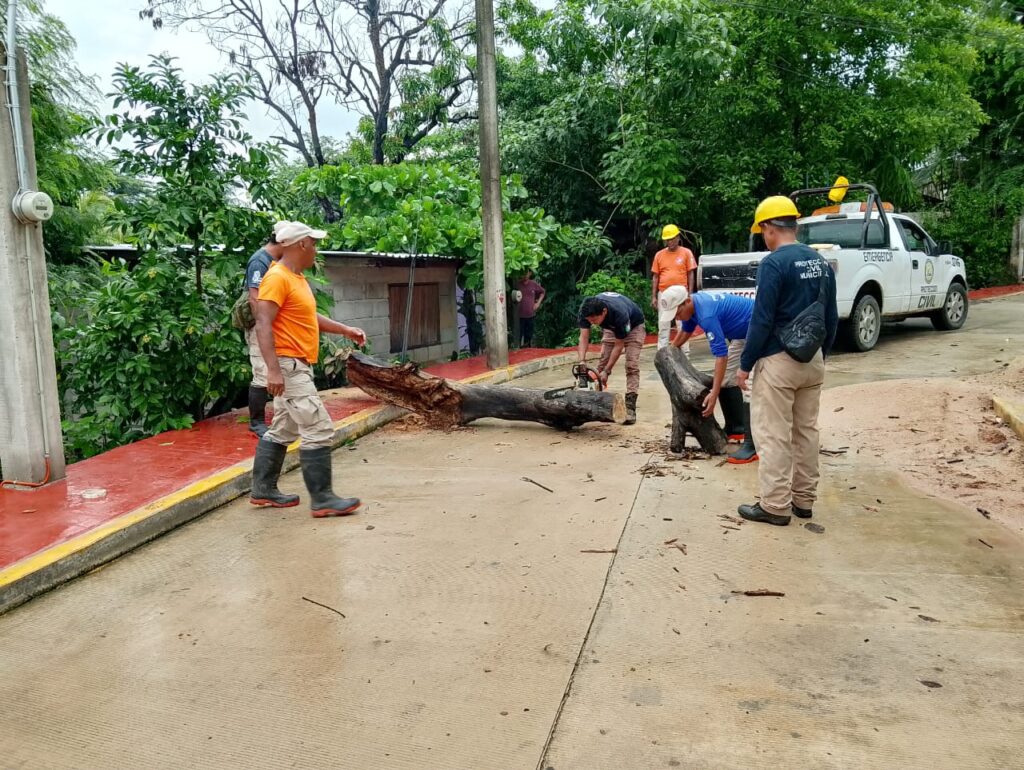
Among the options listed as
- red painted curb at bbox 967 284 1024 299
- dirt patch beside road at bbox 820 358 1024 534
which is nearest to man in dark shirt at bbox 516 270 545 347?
dirt patch beside road at bbox 820 358 1024 534

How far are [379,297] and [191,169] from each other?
516 cm

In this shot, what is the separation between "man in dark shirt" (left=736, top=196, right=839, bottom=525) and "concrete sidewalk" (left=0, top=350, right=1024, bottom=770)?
0.72ft

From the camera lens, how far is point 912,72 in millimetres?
A: 13914

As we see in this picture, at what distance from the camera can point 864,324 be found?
11039 mm

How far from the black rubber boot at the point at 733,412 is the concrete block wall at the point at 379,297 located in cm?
629

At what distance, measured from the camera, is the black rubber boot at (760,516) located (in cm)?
469

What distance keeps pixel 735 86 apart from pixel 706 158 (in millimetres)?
1377

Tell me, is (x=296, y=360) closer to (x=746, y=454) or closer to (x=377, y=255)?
(x=746, y=454)

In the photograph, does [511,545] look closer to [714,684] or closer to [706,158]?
[714,684]

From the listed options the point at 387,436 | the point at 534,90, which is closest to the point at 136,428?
the point at 387,436

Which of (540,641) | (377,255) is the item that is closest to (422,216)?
(377,255)

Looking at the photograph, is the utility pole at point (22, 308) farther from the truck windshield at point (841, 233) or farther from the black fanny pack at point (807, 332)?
the truck windshield at point (841, 233)

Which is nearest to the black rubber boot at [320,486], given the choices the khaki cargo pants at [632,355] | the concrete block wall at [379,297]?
the khaki cargo pants at [632,355]

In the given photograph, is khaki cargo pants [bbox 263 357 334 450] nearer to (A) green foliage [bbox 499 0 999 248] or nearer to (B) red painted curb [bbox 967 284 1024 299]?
(A) green foliage [bbox 499 0 999 248]
